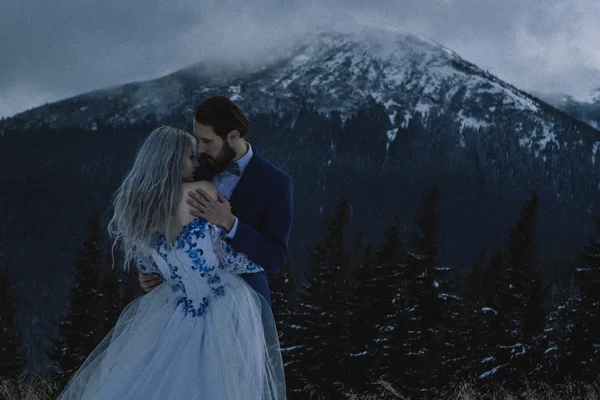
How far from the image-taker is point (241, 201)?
12.2 ft

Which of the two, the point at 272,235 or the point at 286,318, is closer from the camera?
the point at 272,235

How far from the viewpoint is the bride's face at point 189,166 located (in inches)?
131

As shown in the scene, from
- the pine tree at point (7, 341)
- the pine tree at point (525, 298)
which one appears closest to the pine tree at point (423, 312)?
the pine tree at point (525, 298)

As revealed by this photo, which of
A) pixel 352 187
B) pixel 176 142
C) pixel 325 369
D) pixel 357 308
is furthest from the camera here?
pixel 352 187

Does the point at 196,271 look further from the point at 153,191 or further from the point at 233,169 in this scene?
the point at 233,169

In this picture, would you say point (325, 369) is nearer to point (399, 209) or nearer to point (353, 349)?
point (353, 349)

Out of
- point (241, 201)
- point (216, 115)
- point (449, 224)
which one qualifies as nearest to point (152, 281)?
point (241, 201)

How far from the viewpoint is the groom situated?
349 centimetres

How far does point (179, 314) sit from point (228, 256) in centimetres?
44

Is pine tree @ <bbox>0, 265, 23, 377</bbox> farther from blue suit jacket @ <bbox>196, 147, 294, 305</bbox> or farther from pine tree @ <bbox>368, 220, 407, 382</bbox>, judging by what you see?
blue suit jacket @ <bbox>196, 147, 294, 305</bbox>

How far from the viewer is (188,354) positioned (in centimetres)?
317

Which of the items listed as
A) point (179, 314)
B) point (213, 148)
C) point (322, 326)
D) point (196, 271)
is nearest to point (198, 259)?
point (196, 271)

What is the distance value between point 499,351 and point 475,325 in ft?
7.61

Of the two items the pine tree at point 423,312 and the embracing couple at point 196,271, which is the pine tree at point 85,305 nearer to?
the pine tree at point 423,312
